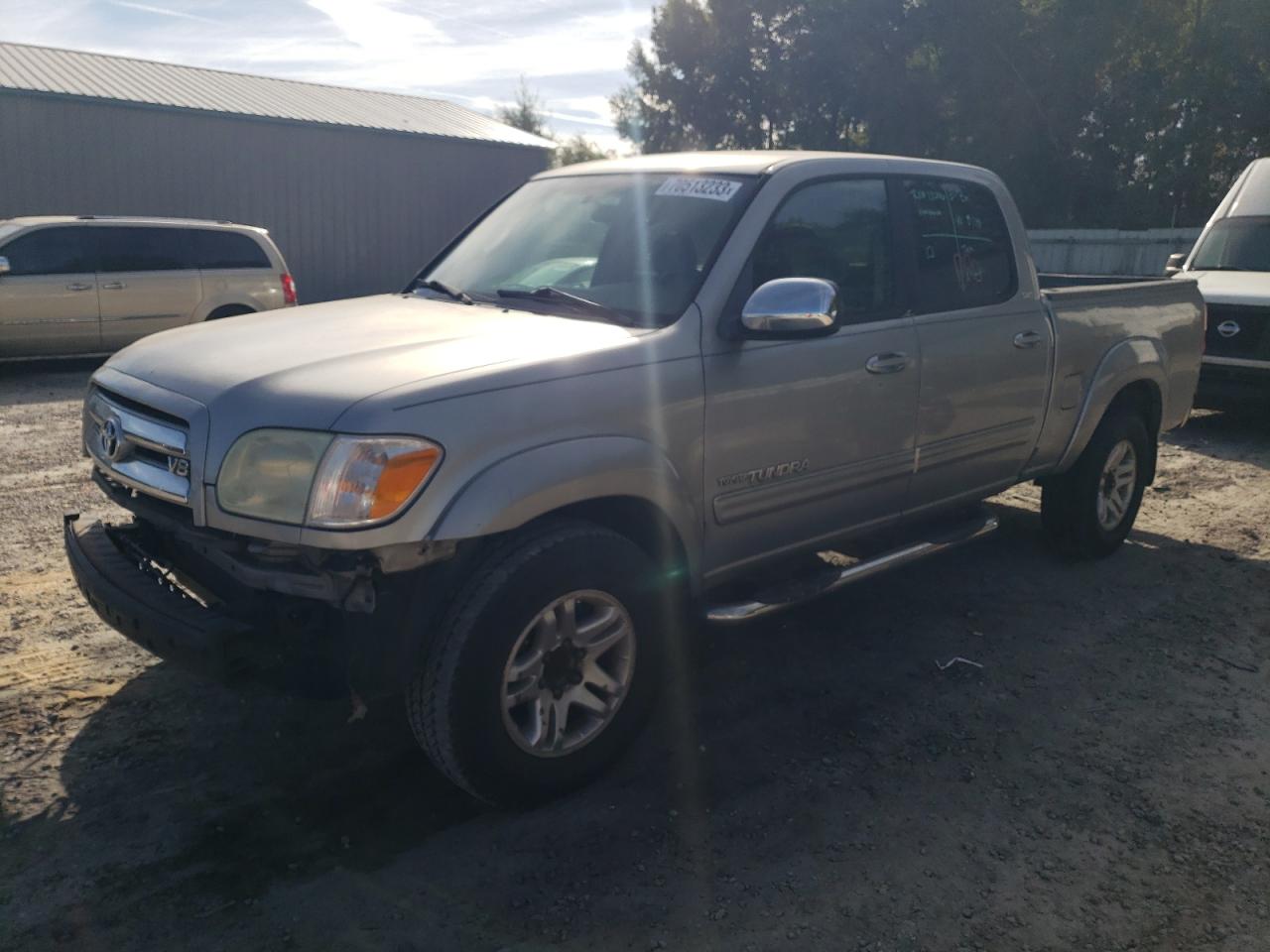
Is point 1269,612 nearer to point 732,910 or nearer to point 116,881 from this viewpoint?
point 732,910

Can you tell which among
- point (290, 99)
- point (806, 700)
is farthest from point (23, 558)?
point (290, 99)

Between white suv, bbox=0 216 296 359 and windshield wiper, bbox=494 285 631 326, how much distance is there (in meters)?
9.42

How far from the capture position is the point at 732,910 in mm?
2906

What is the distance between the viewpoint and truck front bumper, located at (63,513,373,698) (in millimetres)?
2889

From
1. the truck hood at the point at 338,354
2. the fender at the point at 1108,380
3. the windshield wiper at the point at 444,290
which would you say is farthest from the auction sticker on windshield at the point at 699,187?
the fender at the point at 1108,380

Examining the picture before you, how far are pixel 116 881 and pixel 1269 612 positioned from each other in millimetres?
5032

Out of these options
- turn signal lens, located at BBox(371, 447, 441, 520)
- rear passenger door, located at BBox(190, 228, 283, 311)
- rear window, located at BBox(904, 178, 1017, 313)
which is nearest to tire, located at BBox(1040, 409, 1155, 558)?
rear window, located at BBox(904, 178, 1017, 313)

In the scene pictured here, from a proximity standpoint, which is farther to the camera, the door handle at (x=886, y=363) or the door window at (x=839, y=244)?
the door handle at (x=886, y=363)

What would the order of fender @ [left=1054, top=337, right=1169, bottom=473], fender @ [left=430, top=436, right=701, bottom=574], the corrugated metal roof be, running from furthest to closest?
the corrugated metal roof < fender @ [left=1054, top=337, right=1169, bottom=473] < fender @ [left=430, top=436, right=701, bottom=574]

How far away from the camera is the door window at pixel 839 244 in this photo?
4.00 m

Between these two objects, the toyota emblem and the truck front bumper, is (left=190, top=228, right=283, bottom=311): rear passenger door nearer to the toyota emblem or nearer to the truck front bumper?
the toyota emblem

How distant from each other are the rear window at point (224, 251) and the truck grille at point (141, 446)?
9.81 metres

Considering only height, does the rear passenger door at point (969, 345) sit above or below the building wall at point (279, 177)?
below

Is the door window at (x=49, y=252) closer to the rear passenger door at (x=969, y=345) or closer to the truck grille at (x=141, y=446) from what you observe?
the truck grille at (x=141, y=446)
